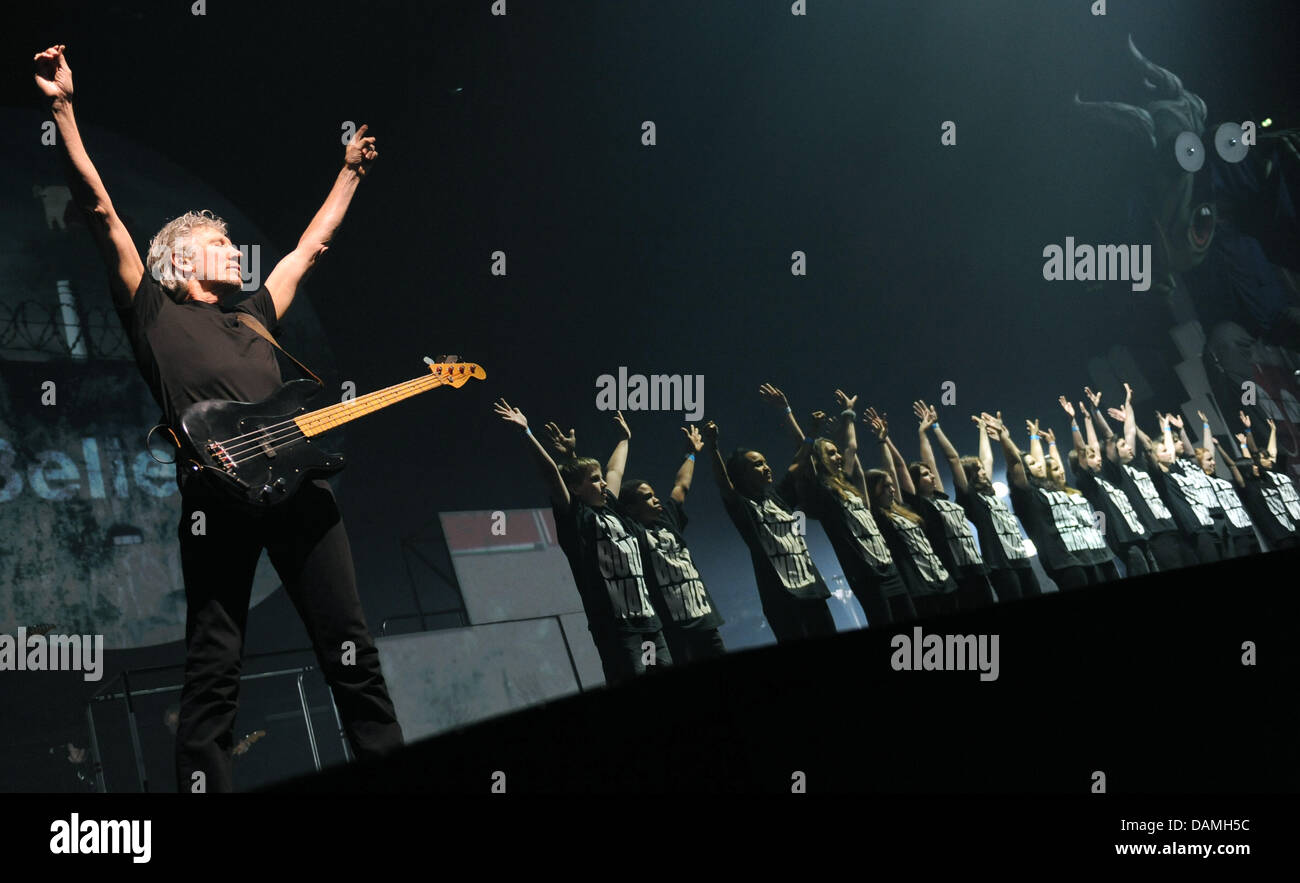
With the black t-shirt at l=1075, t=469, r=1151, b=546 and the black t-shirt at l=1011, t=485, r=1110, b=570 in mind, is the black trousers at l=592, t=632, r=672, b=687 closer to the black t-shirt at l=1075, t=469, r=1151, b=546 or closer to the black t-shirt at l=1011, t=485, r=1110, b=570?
the black t-shirt at l=1011, t=485, r=1110, b=570

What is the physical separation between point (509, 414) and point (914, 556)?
84.7 inches

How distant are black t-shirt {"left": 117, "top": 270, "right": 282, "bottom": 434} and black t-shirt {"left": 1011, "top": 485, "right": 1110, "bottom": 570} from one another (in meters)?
4.16

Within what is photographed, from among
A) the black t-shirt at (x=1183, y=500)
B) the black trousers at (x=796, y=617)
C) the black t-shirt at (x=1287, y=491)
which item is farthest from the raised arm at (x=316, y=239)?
the black t-shirt at (x=1287, y=491)

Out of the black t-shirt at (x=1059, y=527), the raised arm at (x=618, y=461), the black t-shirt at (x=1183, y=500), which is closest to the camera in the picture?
the raised arm at (x=618, y=461)

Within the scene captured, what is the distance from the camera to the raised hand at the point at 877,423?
5.27m

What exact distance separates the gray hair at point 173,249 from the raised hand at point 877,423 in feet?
10.6

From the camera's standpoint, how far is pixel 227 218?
405 cm

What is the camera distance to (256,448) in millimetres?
2785

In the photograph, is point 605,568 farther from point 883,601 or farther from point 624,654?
point 883,601

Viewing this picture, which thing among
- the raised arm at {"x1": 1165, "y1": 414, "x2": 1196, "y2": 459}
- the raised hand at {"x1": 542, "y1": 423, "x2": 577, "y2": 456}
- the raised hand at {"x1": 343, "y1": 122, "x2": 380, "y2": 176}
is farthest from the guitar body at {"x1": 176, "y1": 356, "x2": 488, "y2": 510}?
the raised arm at {"x1": 1165, "y1": 414, "x2": 1196, "y2": 459}

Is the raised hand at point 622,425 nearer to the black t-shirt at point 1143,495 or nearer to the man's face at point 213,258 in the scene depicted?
the man's face at point 213,258

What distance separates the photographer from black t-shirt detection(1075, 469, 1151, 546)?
602 cm

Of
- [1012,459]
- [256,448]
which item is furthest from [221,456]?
[1012,459]
